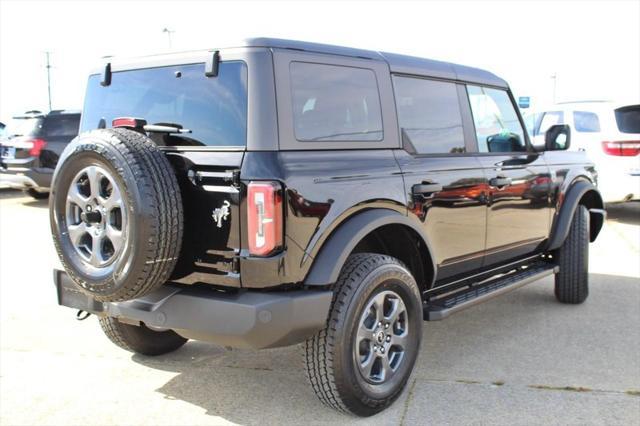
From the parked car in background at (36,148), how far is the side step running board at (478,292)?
9121mm

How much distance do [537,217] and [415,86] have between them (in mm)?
1723

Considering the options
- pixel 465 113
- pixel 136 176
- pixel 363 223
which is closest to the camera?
pixel 136 176

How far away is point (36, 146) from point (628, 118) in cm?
1018

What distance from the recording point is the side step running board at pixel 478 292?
3873 millimetres

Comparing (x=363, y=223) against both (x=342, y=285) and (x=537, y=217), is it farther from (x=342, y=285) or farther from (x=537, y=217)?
(x=537, y=217)

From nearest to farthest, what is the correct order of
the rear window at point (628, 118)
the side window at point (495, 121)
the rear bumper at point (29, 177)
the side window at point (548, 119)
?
the side window at point (495, 121), the rear window at point (628, 118), the side window at point (548, 119), the rear bumper at point (29, 177)

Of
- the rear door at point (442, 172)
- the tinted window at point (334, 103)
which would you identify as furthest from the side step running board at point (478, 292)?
the tinted window at point (334, 103)

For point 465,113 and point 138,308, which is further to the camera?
point 465,113

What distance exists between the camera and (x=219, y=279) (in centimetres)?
303

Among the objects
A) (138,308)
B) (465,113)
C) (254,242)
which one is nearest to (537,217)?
(465,113)

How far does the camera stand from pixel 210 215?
9.88 feet

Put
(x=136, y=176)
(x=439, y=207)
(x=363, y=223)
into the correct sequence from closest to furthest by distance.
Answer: (x=136, y=176)
(x=363, y=223)
(x=439, y=207)

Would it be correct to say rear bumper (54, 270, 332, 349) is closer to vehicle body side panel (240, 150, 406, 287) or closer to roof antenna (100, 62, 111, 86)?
vehicle body side panel (240, 150, 406, 287)

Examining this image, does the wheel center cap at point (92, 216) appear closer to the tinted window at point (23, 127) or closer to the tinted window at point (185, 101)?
the tinted window at point (185, 101)
